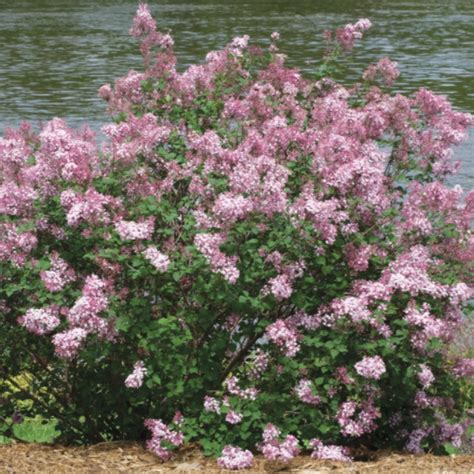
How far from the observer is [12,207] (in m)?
5.21

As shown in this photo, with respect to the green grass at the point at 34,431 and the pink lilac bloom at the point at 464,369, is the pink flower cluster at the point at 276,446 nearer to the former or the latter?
the pink lilac bloom at the point at 464,369

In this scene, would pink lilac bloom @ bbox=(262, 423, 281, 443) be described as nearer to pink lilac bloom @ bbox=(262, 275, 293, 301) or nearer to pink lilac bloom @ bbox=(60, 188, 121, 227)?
pink lilac bloom @ bbox=(262, 275, 293, 301)

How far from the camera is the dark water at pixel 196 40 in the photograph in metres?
21.8

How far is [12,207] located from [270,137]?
1.34 m

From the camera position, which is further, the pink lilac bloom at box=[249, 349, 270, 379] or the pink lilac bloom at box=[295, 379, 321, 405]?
the pink lilac bloom at box=[249, 349, 270, 379]

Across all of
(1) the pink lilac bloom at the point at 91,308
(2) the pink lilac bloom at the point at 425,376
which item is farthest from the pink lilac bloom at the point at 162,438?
(2) the pink lilac bloom at the point at 425,376

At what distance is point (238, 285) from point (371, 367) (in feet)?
2.33

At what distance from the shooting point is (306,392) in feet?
16.5

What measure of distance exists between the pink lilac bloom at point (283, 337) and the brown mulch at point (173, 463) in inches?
21.6

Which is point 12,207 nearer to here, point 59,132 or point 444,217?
point 59,132

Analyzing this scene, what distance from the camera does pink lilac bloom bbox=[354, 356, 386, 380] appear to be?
4.86 meters

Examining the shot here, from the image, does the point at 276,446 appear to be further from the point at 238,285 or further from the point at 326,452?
the point at 238,285

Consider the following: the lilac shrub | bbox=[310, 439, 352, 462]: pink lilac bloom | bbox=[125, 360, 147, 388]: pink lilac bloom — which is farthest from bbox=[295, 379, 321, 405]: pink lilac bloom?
bbox=[125, 360, 147, 388]: pink lilac bloom

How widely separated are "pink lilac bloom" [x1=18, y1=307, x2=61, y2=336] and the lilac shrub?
0.02m
